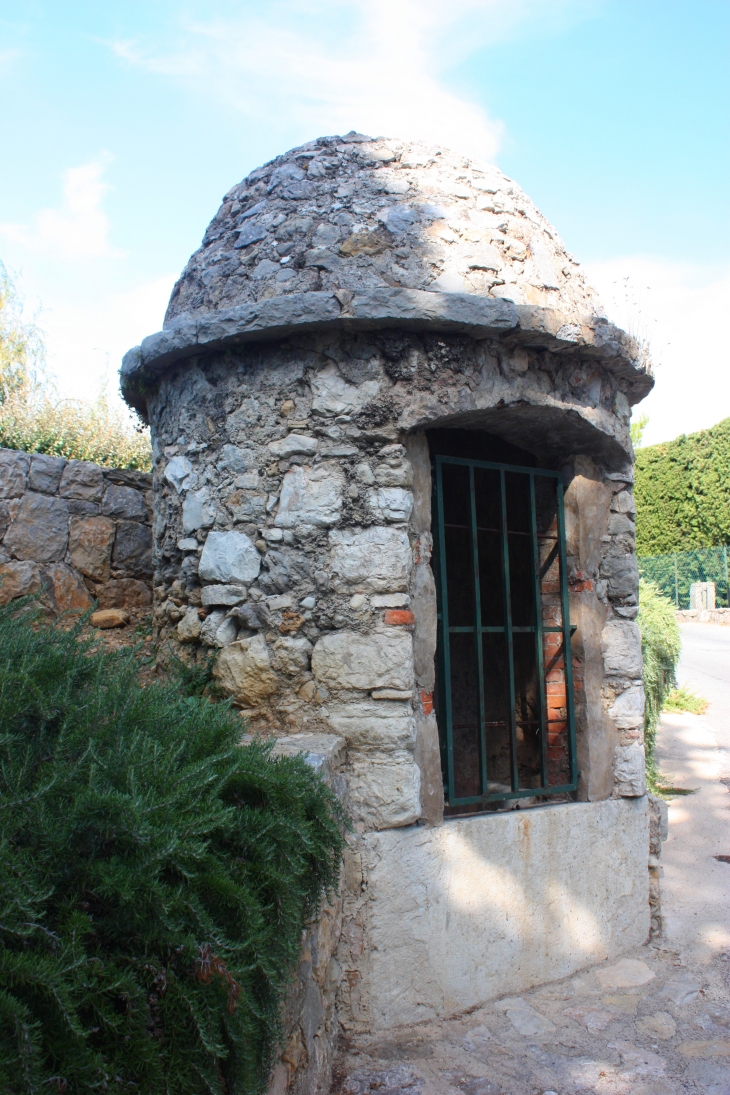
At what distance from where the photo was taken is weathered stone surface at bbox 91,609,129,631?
4.04 m

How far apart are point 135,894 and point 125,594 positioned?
289 cm

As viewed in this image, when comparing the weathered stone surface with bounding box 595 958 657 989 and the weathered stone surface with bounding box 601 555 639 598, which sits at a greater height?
the weathered stone surface with bounding box 601 555 639 598

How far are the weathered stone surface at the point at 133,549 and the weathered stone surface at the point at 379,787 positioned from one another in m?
1.80

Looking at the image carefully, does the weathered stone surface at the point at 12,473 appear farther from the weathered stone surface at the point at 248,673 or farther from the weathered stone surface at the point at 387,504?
the weathered stone surface at the point at 387,504

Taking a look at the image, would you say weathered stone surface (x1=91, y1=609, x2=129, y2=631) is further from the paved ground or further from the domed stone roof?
the paved ground

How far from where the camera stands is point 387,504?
3117mm

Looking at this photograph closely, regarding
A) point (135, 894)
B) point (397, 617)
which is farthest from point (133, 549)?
point (135, 894)

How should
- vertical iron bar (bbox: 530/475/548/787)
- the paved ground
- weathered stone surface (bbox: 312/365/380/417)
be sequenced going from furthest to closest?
vertical iron bar (bbox: 530/475/548/787) < weathered stone surface (bbox: 312/365/380/417) < the paved ground

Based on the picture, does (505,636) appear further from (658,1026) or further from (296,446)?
(658,1026)

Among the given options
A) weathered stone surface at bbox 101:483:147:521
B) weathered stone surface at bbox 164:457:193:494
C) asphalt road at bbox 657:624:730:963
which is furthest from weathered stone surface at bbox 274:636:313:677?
asphalt road at bbox 657:624:730:963

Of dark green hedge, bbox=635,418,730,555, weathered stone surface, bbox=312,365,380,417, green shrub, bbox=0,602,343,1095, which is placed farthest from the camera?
dark green hedge, bbox=635,418,730,555

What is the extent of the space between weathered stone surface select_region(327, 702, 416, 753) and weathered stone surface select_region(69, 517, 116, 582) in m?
1.73

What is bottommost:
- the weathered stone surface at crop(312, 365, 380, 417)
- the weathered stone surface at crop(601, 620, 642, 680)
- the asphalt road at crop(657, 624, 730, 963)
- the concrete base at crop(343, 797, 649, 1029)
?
the asphalt road at crop(657, 624, 730, 963)

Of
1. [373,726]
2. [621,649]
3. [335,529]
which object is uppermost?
[335,529]
